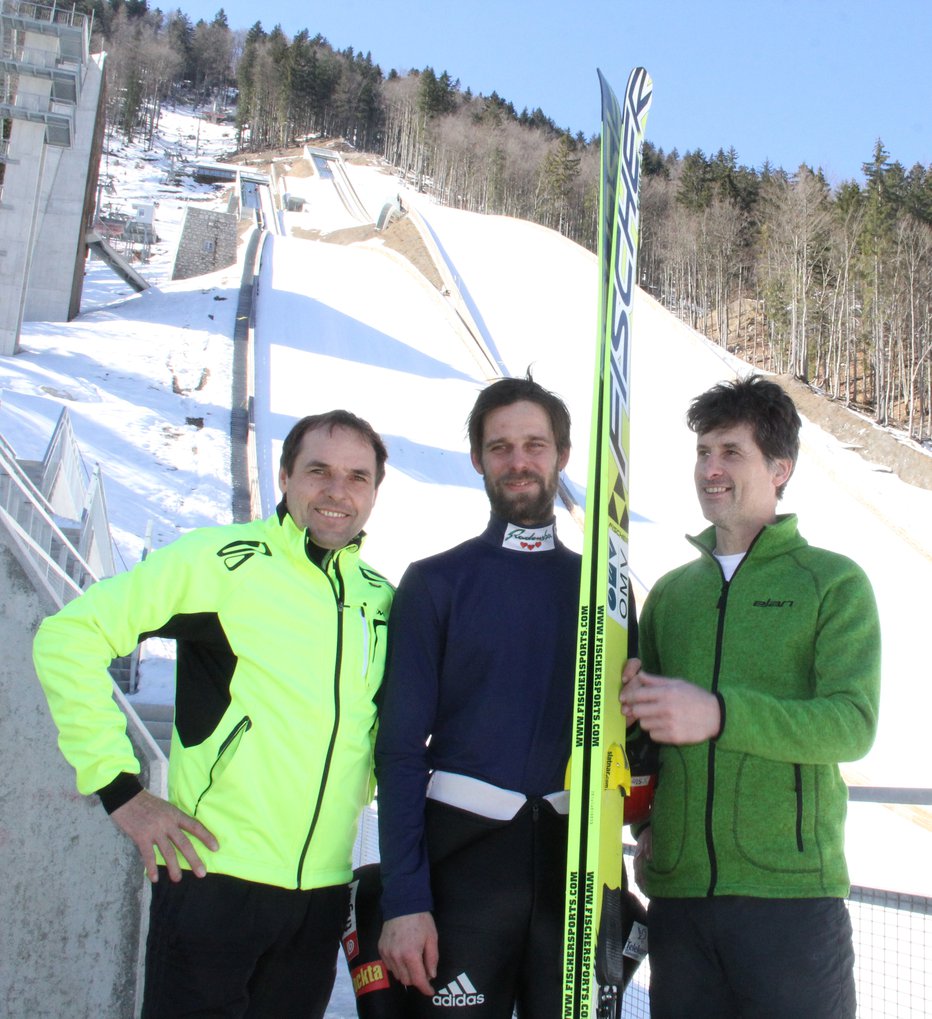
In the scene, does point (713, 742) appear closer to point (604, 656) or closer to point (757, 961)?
point (604, 656)

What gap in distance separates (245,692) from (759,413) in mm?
→ 1418

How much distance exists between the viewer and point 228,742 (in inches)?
79.7

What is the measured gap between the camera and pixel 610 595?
2020mm

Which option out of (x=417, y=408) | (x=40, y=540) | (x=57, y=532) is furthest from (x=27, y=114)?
(x=57, y=532)

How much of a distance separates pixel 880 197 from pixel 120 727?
41.3 meters

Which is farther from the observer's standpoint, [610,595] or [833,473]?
[833,473]

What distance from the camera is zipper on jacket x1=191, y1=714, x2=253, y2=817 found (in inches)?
79.4

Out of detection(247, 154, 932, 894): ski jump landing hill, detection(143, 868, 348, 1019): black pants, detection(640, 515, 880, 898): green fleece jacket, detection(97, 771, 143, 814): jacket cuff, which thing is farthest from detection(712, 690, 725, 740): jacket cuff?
detection(247, 154, 932, 894): ski jump landing hill

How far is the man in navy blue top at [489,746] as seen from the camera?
6.07ft

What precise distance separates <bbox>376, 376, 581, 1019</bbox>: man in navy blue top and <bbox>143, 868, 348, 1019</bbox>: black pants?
295 mm

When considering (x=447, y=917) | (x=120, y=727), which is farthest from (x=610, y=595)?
(x=120, y=727)

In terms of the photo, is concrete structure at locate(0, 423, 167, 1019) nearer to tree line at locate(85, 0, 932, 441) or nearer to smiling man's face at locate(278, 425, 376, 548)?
smiling man's face at locate(278, 425, 376, 548)

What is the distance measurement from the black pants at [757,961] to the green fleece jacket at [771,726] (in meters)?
0.04

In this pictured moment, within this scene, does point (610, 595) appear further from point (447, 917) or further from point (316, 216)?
point (316, 216)
